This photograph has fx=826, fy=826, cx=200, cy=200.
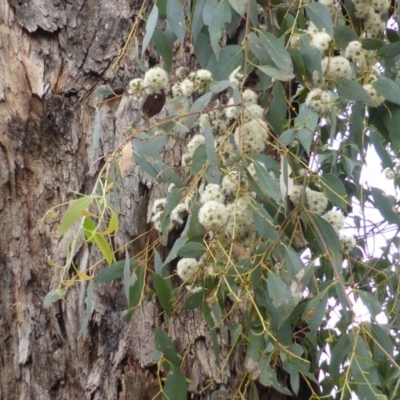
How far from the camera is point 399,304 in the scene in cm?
183

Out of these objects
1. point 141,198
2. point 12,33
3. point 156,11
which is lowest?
point 141,198

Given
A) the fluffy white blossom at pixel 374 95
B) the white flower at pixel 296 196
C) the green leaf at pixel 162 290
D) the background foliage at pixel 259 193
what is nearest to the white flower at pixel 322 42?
the background foliage at pixel 259 193

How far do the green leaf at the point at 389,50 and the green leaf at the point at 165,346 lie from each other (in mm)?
598

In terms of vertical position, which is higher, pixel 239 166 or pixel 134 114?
pixel 134 114

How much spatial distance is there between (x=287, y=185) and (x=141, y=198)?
0.43 metres

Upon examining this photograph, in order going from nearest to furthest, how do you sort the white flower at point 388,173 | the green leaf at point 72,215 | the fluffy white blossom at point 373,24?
the green leaf at point 72,215 → the fluffy white blossom at point 373,24 → the white flower at point 388,173

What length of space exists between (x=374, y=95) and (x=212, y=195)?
36cm

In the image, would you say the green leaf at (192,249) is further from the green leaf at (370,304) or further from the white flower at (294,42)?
the white flower at (294,42)

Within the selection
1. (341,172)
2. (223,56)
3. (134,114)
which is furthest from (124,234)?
(341,172)

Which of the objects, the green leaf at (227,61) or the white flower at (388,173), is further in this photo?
the white flower at (388,173)

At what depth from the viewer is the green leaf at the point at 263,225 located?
3.96 feet

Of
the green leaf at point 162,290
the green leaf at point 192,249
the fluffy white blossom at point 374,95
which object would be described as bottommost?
the green leaf at point 162,290

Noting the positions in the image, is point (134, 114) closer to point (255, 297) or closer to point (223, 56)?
point (223, 56)

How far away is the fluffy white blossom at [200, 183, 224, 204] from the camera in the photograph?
1246 millimetres
